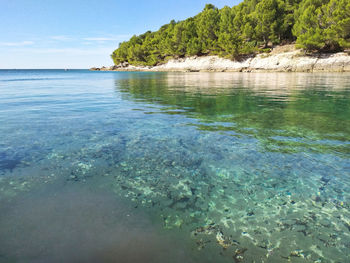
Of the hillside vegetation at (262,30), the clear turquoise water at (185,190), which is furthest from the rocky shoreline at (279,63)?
the clear turquoise water at (185,190)

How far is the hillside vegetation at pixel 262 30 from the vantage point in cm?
5259

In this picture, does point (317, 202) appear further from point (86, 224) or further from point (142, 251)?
point (86, 224)

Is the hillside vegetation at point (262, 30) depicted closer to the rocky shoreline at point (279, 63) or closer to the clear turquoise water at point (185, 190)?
the rocky shoreline at point (279, 63)

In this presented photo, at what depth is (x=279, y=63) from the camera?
5916cm

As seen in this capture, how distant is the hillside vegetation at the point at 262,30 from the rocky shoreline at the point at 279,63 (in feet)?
9.56

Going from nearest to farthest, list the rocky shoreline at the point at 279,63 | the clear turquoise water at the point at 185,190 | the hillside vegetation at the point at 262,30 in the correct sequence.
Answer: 1. the clear turquoise water at the point at 185,190
2. the rocky shoreline at the point at 279,63
3. the hillside vegetation at the point at 262,30

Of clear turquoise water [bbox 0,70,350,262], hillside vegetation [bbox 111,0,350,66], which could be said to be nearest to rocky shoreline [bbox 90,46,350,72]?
hillside vegetation [bbox 111,0,350,66]

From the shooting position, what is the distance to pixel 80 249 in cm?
292

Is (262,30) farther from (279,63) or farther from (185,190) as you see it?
(185,190)

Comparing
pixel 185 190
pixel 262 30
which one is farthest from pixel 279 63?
pixel 185 190

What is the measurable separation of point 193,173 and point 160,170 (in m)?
0.81

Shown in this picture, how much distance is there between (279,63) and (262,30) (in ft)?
56.6

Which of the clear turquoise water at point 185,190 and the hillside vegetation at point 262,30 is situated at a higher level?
the hillside vegetation at point 262,30

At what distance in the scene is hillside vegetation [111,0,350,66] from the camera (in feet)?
173
